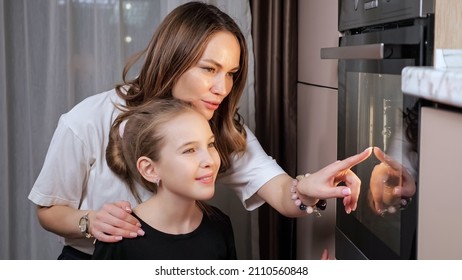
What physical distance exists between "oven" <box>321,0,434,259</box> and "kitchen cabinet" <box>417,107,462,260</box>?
0.03 metres

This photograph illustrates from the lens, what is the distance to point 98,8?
6.02ft

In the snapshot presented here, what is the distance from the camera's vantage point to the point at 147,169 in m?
1.25

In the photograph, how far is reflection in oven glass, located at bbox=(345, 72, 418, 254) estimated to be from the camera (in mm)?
949

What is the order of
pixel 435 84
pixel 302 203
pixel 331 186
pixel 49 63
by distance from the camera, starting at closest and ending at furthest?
pixel 435 84 → pixel 331 186 → pixel 302 203 → pixel 49 63

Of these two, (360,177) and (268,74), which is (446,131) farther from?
(268,74)

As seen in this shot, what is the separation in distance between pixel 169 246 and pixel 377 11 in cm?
61

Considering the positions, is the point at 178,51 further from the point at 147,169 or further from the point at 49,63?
the point at 49,63

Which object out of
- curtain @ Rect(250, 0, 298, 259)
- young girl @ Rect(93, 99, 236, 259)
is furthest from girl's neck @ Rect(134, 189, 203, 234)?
curtain @ Rect(250, 0, 298, 259)

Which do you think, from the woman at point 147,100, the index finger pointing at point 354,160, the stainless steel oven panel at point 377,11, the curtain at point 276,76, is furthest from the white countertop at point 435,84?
the curtain at point 276,76

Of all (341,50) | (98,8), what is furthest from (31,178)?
(341,50)

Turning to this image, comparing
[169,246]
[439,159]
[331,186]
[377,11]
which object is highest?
[377,11]

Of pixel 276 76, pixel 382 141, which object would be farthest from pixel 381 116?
pixel 276 76

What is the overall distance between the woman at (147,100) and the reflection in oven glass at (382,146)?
0.47 ft

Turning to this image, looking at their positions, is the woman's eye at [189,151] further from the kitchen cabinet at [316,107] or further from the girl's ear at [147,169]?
the kitchen cabinet at [316,107]
